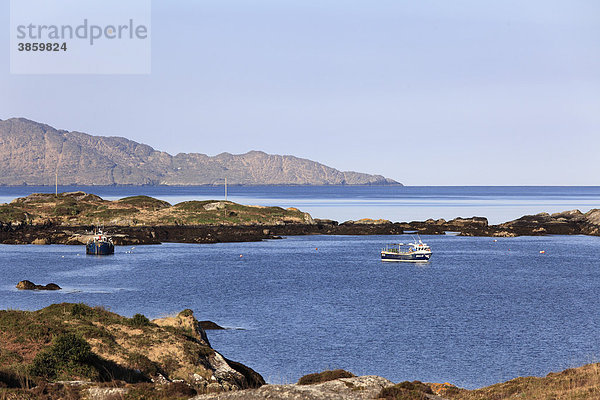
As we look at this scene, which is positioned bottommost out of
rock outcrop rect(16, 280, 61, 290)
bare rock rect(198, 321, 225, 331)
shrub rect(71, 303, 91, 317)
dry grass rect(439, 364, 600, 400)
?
bare rock rect(198, 321, 225, 331)

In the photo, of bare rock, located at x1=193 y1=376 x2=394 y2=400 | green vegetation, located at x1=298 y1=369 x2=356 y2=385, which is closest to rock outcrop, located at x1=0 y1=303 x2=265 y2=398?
green vegetation, located at x1=298 y1=369 x2=356 y2=385

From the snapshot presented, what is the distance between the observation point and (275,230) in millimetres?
170625

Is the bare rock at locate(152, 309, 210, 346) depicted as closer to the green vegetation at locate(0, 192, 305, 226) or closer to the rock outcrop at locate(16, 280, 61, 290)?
the rock outcrop at locate(16, 280, 61, 290)

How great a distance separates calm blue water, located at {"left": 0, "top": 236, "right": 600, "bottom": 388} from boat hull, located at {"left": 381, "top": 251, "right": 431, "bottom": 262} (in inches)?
75.7

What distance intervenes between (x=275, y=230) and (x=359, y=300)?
328 feet

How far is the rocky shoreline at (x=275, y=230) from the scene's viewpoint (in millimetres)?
144750

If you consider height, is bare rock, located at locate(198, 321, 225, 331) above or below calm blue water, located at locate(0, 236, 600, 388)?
above

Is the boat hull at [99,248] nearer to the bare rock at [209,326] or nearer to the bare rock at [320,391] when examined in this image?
the bare rock at [209,326]

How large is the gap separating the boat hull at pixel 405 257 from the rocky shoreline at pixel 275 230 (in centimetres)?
4450

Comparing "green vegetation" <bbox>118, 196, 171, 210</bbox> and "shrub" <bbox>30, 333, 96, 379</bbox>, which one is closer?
"shrub" <bbox>30, 333, 96, 379</bbox>

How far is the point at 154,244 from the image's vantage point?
5556 inches

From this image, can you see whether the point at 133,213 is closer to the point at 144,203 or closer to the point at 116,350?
the point at 144,203

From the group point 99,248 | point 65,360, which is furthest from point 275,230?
point 65,360

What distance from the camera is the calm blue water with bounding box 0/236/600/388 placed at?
45.3m
